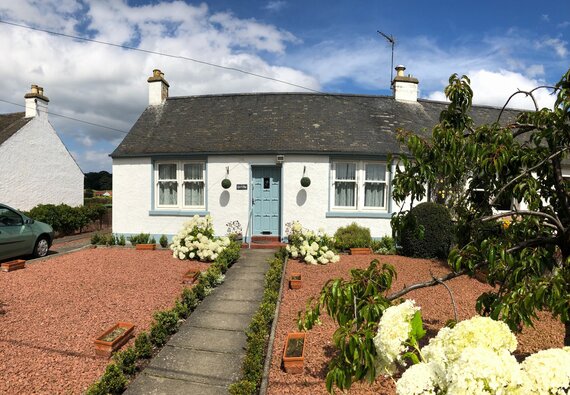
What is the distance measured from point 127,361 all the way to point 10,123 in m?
19.0

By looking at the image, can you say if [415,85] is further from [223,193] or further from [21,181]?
[21,181]

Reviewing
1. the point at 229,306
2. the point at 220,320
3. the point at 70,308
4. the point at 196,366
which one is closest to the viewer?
the point at 196,366

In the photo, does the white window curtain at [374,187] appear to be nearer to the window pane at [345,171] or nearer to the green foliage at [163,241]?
the window pane at [345,171]

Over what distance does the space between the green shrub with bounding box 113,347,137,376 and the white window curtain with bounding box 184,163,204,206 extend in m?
9.08

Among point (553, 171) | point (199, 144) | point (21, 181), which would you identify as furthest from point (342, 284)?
point (21, 181)

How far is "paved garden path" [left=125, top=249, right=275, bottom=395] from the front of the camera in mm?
4227

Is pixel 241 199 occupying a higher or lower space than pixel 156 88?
lower

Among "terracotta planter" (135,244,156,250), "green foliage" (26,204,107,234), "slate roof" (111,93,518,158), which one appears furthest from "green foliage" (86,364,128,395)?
"green foliage" (26,204,107,234)

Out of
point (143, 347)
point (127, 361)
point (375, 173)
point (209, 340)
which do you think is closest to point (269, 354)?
point (209, 340)

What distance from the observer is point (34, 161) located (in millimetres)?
17438

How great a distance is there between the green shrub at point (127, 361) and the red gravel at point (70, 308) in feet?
0.89

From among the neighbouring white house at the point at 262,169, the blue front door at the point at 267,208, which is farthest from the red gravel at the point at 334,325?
the neighbouring white house at the point at 262,169

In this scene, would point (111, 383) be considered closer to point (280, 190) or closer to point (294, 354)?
point (294, 354)

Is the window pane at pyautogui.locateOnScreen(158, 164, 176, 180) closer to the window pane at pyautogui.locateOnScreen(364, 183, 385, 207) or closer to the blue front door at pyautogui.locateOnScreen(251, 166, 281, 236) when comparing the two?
the blue front door at pyautogui.locateOnScreen(251, 166, 281, 236)
